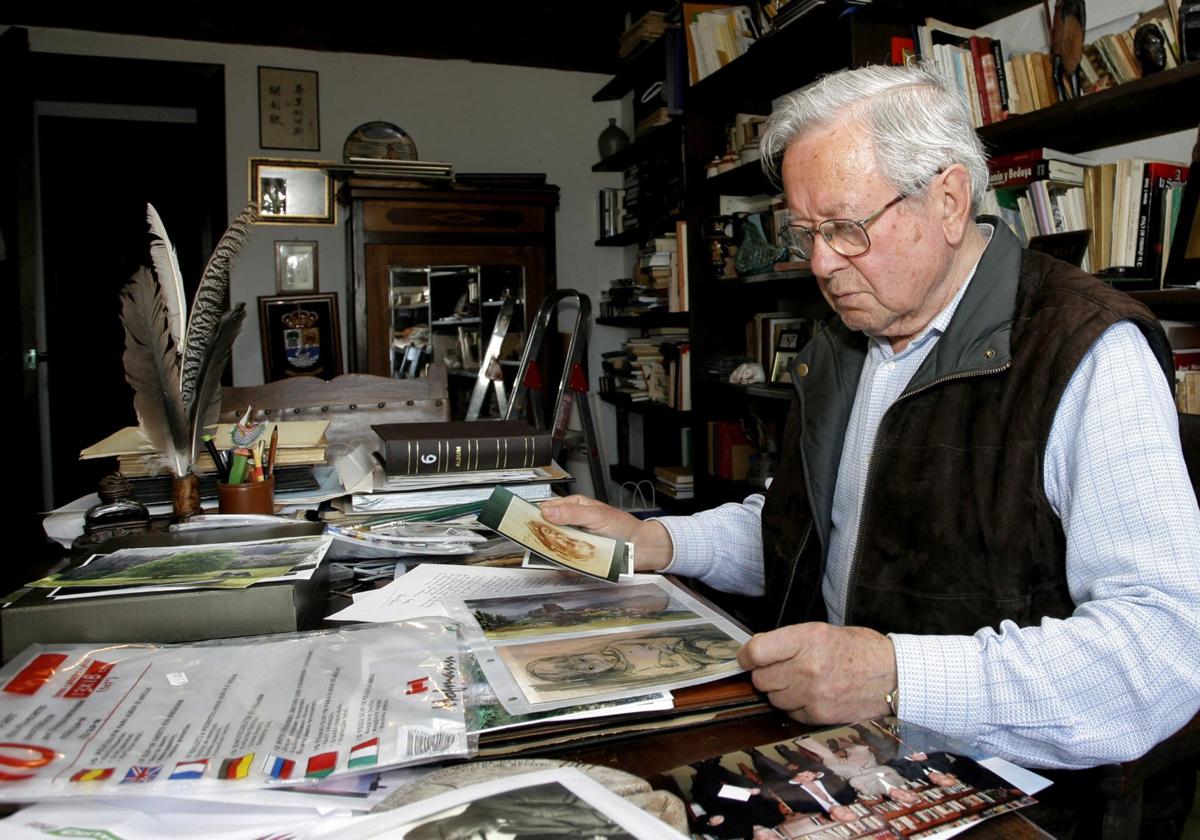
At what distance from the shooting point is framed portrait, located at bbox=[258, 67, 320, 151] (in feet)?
13.2

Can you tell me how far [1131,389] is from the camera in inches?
34.1

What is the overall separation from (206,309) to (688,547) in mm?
849

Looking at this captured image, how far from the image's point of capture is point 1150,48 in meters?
1.71

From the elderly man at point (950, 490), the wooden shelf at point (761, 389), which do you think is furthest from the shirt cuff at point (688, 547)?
the wooden shelf at point (761, 389)

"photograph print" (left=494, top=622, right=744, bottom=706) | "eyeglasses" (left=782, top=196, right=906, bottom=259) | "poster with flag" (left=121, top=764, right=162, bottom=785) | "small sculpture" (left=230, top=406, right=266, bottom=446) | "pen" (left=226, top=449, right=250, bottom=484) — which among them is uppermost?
"eyeglasses" (left=782, top=196, right=906, bottom=259)

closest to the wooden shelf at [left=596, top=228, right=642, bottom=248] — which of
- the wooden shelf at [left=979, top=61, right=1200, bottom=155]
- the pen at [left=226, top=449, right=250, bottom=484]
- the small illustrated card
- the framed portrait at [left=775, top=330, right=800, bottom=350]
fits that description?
the framed portrait at [left=775, top=330, right=800, bottom=350]

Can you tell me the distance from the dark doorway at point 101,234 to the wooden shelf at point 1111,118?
14.5 ft

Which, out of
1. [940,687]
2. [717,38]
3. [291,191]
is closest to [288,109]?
[291,191]

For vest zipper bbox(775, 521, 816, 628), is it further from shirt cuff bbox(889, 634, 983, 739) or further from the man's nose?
shirt cuff bbox(889, 634, 983, 739)

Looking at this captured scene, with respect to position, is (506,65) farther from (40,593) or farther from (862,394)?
(40,593)

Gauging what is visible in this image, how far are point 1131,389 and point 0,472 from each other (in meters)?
4.07

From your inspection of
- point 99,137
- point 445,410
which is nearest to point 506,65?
point 99,137

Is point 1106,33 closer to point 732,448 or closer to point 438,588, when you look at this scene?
point 732,448

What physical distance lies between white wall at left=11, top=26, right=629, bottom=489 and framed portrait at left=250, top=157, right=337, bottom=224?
0.16 feet
